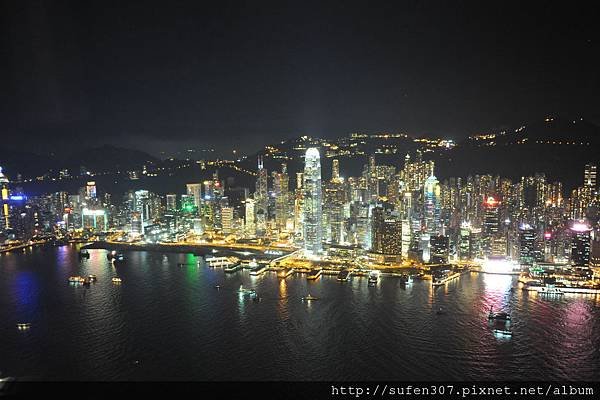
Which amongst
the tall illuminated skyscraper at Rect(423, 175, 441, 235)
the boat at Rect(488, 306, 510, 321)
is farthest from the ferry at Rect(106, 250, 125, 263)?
the boat at Rect(488, 306, 510, 321)

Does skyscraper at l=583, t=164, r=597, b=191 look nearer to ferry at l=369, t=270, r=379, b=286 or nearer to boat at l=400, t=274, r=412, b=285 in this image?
boat at l=400, t=274, r=412, b=285

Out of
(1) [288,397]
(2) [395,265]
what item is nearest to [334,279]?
(2) [395,265]

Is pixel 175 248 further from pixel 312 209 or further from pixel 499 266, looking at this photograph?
pixel 499 266

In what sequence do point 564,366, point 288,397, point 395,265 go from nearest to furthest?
1. point 288,397
2. point 564,366
3. point 395,265

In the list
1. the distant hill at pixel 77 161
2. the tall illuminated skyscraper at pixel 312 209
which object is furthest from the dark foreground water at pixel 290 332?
the distant hill at pixel 77 161

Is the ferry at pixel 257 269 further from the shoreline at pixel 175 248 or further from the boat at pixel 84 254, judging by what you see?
the boat at pixel 84 254

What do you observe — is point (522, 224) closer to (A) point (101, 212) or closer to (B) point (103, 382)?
(B) point (103, 382)
